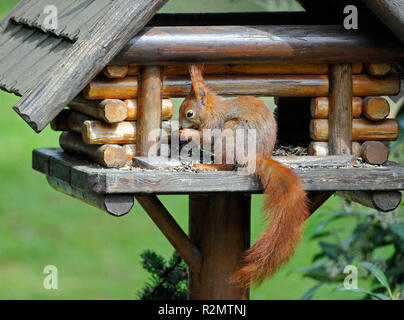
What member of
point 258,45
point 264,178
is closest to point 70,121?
point 258,45

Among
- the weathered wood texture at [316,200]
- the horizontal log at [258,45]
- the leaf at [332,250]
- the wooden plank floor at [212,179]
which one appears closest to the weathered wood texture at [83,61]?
the horizontal log at [258,45]

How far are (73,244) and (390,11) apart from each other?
20.8 feet

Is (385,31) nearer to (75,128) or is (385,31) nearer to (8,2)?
(75,128)

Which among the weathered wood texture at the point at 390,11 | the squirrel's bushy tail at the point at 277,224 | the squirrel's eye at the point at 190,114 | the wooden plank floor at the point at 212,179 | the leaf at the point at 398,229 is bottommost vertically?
the squirrel's bushy tail at the point at 277,224

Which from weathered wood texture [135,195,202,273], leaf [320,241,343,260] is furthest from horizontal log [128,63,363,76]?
leaf [320,241,343,260]

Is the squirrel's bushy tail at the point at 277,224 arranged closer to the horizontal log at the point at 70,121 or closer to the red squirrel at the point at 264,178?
the red squirrel at the point at 264,178

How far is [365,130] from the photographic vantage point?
15.2ft

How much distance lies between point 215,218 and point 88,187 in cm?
100

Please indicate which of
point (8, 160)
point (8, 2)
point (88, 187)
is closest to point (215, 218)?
point (88, 187)

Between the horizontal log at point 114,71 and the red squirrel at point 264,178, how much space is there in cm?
31

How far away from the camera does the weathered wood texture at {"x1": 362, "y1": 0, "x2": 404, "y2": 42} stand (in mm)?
4234

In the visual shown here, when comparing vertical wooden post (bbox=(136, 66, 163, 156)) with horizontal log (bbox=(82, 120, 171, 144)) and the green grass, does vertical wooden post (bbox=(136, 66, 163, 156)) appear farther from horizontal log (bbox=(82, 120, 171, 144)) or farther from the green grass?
the green grass

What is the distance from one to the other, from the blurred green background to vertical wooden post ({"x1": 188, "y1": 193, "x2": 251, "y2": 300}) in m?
3.29

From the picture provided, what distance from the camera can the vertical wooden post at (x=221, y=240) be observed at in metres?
4.89
